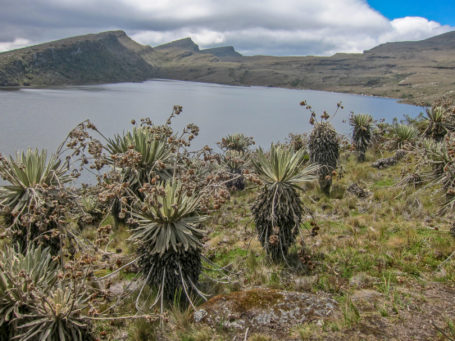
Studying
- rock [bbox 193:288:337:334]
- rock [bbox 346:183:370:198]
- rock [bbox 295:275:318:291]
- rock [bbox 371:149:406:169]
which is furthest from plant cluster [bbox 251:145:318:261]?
rock [bbox 371:149:406:169]

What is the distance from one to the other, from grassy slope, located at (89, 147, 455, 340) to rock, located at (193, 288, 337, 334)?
0.47 ft

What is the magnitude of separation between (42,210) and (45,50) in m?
105

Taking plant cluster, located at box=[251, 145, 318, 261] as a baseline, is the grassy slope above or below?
below

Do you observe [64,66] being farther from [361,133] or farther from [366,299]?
[366,299]

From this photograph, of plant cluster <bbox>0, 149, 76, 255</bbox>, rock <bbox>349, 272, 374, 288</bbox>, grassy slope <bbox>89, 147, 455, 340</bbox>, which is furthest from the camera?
plant cluster <bbox>0, 149, 76, 255</bbox>

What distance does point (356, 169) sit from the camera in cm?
1345

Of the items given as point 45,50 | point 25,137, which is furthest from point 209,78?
point 25,137

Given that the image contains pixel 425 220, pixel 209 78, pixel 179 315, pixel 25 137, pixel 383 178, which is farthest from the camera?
pixel 209 78

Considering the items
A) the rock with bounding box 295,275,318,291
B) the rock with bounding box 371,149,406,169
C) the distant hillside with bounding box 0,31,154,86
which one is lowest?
the rock with bounding box 295,275,318,291

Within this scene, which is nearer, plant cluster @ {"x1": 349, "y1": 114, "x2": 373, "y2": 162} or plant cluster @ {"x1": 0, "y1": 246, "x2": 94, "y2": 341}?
plant cluster @ {"x1": 0, "y1": 246, "x2": 94, "y2": 341}

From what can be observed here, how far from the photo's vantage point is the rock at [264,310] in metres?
3.71

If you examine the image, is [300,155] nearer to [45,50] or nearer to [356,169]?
[356,169]

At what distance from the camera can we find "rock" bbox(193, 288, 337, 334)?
3711 millimetres

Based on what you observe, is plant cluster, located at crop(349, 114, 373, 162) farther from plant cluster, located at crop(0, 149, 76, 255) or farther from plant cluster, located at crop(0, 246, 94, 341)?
plant cluster, located at crop(0, 246, 94, 341)
